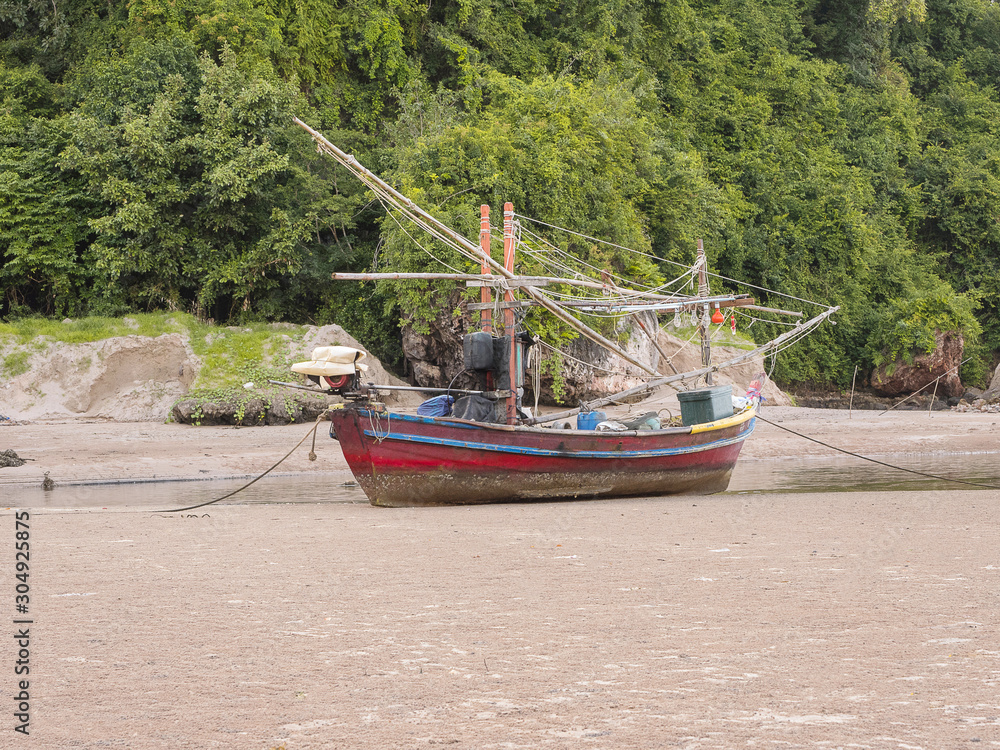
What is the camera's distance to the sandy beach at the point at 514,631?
429 cm

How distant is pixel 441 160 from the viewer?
24125 millimetres

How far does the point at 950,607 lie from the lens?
622 centimetres

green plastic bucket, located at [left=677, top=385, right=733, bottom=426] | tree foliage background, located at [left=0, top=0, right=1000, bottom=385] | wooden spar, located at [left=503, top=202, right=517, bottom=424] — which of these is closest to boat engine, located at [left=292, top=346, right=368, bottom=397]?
wooden spar, located at [left=503, top=202, right=517, bottom=424]

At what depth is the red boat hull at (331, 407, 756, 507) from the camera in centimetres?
1322

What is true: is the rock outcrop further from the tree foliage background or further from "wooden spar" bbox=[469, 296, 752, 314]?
"wooden spar" bbox=[469, 296, 752, 314]

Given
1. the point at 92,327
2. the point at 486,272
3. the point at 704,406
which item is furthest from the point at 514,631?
the point at 92,327

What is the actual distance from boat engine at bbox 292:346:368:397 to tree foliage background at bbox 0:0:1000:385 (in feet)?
34.7

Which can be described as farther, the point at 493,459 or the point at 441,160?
the point at 441,160

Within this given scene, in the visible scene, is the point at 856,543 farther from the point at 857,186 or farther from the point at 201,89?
the point at 857,186

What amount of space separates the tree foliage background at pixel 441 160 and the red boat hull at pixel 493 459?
959cm

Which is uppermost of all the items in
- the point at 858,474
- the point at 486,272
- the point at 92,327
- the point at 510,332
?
the point at 486,272

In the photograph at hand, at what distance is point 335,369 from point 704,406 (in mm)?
6739

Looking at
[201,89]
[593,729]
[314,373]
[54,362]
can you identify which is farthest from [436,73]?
[593,729]

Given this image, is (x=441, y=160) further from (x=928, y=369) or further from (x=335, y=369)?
(x=928, y=369)
